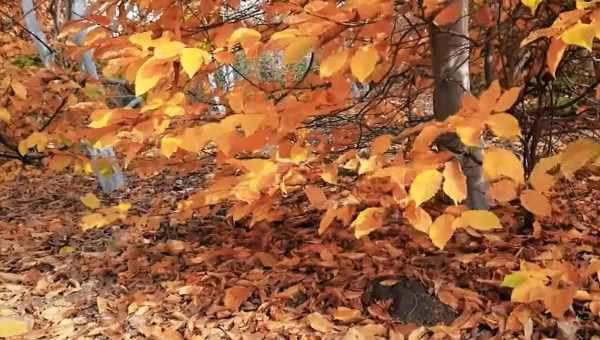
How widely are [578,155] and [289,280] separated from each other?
1666mm

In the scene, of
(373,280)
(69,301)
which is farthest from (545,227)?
(69,301)

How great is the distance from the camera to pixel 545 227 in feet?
8.59

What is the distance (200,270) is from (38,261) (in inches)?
44.2

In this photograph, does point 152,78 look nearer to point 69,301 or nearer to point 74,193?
point 69,301

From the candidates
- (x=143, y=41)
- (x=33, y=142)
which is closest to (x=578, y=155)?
(x=143, y=41)

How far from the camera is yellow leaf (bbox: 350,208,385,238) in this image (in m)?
1.51

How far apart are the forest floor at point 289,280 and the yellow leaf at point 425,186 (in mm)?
949

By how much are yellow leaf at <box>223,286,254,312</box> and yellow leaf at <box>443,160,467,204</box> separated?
1.43m

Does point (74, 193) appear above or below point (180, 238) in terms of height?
below

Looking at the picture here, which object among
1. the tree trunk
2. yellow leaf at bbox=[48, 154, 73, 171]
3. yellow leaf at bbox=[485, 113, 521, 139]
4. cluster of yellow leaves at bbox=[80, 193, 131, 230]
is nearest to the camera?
yellow leaf at bbox=[485, 113, 521, 139]

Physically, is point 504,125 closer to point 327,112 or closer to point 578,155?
point 578,155

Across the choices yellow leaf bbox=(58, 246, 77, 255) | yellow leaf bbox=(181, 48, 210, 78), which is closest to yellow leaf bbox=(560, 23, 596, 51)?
yellow leaf bbox=(181, 48, 210, 78)

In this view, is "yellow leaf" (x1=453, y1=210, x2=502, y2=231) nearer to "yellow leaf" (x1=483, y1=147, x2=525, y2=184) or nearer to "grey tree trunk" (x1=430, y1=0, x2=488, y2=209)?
"yellow leaf" (x1=483, y1=147, x2=525, y2=184)

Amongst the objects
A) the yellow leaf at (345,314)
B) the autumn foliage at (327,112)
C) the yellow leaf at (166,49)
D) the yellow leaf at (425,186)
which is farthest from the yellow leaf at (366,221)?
the yellow leaf at (345,314)
